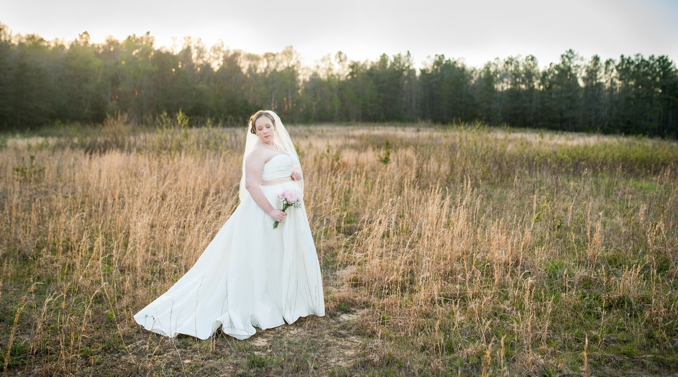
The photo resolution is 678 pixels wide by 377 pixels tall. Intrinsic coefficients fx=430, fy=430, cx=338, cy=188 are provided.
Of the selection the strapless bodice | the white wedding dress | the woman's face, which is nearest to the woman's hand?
the white wedding dress

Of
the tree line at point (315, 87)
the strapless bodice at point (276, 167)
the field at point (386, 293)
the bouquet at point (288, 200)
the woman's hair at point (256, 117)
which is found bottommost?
the field at point (386, 293)

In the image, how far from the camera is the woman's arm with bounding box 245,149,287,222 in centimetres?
409

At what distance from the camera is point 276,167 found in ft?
13.9

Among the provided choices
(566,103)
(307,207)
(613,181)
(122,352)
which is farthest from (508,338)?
(566,103)

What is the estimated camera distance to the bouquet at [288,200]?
4.10 metres

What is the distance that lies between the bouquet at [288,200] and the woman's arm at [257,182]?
76 mm

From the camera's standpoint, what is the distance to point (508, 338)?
12.5 ft

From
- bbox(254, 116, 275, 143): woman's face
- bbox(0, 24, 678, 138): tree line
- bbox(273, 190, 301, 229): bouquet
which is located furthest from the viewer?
A: bbox(0, 24, 678, 138): tree line

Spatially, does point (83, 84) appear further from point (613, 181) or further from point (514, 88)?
point (514, 88)

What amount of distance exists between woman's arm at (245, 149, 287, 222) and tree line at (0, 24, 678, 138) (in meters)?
26.8

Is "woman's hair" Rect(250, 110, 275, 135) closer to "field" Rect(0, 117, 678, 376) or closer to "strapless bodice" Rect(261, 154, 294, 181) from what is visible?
"strapless bodice" Rect(261, 154, 294, 181)

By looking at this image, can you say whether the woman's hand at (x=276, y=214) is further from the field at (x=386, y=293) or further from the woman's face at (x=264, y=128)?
the field at (x=386, y=293)

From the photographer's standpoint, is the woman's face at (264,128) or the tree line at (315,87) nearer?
the woman's face at (264,128)

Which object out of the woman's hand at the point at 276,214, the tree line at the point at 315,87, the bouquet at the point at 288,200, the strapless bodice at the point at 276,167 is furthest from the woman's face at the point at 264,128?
the tree line at the point at 315,87
